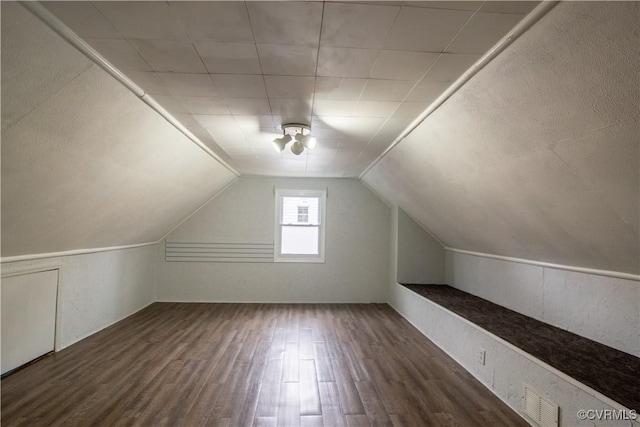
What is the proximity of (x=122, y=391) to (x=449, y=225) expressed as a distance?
12.5 feet

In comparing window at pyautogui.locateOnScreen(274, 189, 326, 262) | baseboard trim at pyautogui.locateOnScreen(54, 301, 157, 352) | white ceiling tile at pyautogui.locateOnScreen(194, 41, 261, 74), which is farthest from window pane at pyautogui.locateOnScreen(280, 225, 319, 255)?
white ceiling tile at pyautogui.locateOnScreen(194, 41, 261, 74)

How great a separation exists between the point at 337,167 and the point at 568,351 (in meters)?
3.54

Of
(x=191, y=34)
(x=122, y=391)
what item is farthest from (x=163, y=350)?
(x=191, y=34)

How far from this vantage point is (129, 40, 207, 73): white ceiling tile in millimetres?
1852

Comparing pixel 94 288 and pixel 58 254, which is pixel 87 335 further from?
pixel 58 254

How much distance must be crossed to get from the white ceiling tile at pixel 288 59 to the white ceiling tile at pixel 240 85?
16 centimetres

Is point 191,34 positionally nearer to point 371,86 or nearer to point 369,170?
point 371,86

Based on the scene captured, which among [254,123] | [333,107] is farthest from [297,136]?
[333,107]

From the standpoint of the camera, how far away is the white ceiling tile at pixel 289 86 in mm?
2273

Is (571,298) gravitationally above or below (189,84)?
below

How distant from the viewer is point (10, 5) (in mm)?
1419

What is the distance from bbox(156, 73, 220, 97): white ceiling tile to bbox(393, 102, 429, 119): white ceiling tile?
4.55 feet

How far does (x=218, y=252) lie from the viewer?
6.10 m

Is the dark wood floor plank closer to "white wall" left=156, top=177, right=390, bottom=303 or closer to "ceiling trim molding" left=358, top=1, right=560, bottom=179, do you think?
"ceiling trim molding" left=358, top=1, right=560, bottom=179
